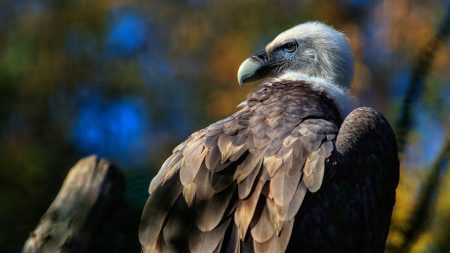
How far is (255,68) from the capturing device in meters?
4.76

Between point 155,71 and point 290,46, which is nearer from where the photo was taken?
point 290,46

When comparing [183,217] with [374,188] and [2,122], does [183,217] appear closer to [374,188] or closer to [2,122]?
[374,188]

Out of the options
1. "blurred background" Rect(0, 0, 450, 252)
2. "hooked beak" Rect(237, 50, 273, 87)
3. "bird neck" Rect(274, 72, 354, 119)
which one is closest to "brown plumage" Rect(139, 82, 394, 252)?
"bird neck" Rect(274, 72, 354, 119)

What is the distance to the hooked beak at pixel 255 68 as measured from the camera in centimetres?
469

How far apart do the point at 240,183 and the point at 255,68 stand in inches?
50.3

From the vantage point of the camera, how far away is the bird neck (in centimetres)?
434

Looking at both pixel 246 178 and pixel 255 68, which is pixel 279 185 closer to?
pixel 246 178

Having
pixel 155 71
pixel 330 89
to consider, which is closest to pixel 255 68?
pixel 330 89

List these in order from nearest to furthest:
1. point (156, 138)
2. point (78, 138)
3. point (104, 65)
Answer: point (78, 138), point (156, 138), point (104, 65)

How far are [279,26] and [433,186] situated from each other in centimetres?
575

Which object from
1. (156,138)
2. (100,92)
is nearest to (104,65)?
(100,92)

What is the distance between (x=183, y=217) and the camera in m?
3.67

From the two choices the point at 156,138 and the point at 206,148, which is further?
the point at 156,138

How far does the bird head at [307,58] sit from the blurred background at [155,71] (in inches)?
64.9
